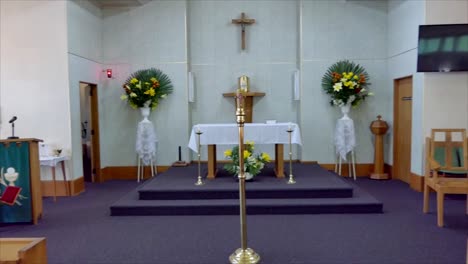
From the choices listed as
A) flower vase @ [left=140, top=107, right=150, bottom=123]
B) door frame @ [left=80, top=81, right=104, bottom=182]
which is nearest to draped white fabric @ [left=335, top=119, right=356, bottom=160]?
flower vase @ [left=140, top=107, right=150, bottom=123]

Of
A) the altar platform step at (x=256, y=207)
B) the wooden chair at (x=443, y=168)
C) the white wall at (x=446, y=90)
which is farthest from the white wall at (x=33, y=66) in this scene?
the white wall at (x=446, y=90)

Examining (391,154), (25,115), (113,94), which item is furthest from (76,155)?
(391,154)

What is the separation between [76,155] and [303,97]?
4.22 m

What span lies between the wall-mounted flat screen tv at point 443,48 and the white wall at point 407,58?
24 centimetres

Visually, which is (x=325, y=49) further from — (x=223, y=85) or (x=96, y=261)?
(x=96, y=261)

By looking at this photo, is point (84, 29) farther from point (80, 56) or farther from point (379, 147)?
point (379, 147)

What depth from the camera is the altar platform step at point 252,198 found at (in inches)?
195

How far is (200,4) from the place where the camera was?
7.54 m

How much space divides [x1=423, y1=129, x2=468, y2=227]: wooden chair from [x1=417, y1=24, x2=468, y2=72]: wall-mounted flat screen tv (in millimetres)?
1053

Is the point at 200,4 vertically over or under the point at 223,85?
over

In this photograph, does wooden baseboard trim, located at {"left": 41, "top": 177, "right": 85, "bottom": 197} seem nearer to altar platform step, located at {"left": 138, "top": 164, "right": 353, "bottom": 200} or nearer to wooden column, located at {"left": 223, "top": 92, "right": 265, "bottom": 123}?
altar platform step, located at {"left": 138, "top": 164, "right": 353, "bottom": 200}

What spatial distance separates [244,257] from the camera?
11.0 ft

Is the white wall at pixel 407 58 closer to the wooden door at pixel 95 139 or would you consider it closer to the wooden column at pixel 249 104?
the wooden column at pixel 249 104

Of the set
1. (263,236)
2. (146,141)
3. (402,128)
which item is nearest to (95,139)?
(146,141)
